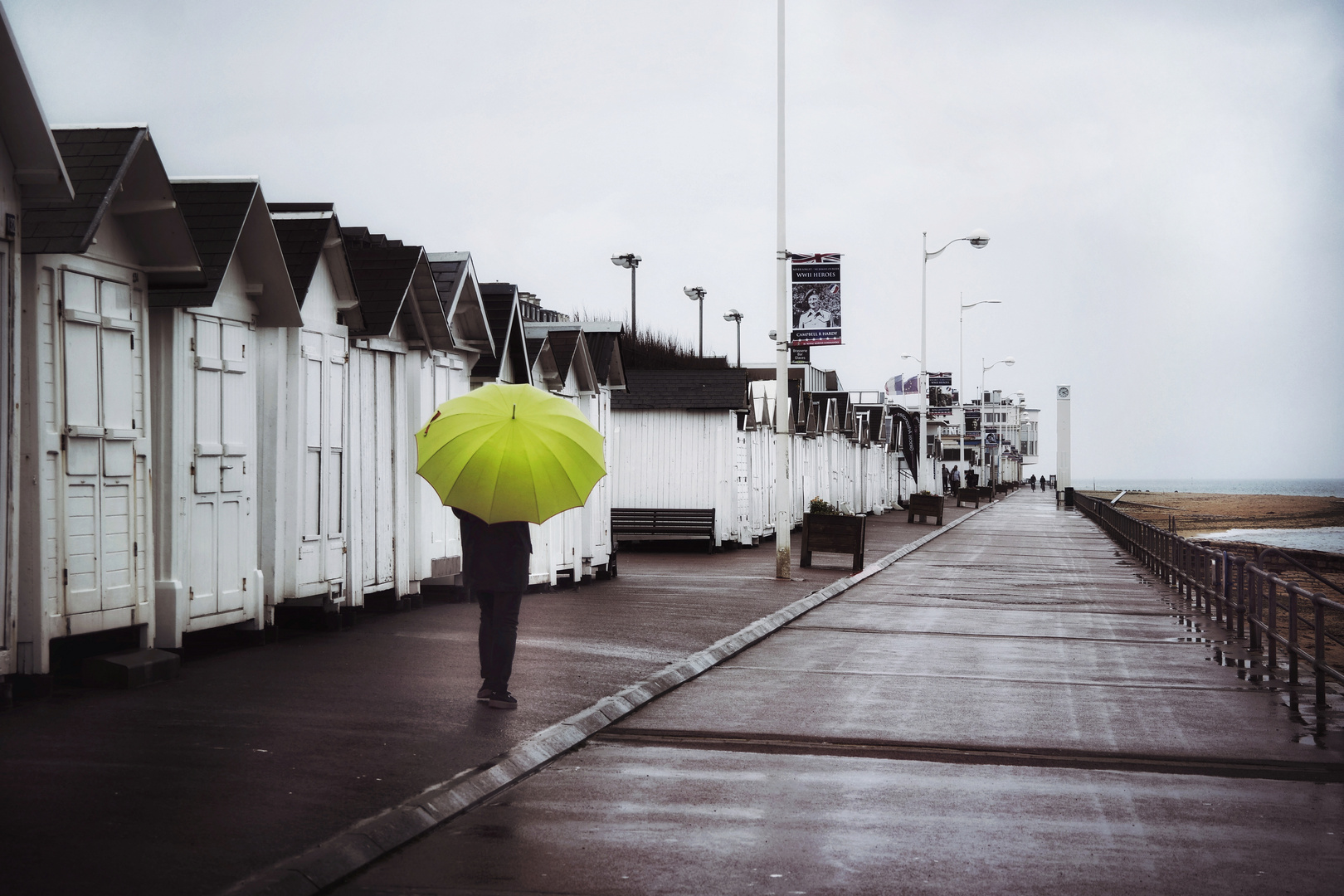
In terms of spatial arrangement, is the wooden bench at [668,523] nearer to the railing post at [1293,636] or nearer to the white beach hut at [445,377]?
the white beach hut at [445,377]

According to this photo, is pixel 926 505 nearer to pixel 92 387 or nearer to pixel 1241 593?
pixel 1241 593

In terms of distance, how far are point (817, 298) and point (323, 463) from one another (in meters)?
11.0

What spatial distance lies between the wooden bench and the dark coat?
18.9m

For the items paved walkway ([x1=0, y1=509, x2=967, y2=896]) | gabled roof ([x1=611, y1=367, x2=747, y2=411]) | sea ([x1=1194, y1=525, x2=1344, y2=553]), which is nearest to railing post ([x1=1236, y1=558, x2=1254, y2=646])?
paved walkway ([x1=0, y1=509, x2=967, y2=896])

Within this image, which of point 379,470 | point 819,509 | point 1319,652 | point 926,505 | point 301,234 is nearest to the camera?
point 1319,652

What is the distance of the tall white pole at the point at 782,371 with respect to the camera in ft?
69.1

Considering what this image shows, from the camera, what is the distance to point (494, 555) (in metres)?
8.77

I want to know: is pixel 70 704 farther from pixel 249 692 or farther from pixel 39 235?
pixel 39 235

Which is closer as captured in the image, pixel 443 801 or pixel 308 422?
pixel 443 801

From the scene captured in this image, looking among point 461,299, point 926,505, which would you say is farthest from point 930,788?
point 926,505

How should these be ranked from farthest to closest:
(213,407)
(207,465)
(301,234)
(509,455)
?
(301,234)
(213,407)
(207,465)
(509,455)

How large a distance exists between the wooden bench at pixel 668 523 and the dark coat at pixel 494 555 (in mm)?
18916

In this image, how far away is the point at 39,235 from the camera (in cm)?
858

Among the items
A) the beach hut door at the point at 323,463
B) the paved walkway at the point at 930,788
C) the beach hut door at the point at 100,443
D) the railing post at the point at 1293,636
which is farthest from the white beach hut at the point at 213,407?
the railing post at the point at 1293,636
